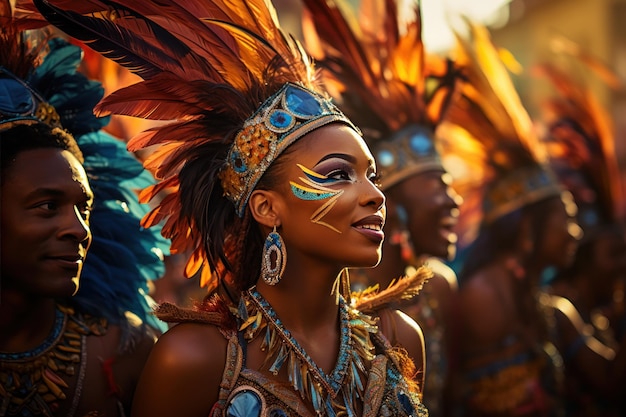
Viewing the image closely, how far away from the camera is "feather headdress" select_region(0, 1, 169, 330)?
3482 mm

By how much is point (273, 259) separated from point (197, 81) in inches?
29.4

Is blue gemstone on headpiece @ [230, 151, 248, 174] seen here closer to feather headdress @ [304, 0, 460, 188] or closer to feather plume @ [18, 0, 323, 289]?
feather plume @ [18, 0, 323, 289]

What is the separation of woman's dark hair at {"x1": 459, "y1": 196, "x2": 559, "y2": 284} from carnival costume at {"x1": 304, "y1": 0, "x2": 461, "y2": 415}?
1.29 metres

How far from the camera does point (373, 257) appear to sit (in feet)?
10.5

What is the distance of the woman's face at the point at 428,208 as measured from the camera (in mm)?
5645

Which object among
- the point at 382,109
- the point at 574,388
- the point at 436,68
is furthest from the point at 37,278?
the point at 574,388

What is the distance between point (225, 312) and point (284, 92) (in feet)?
2.83

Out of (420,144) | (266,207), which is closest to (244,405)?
(266,207)

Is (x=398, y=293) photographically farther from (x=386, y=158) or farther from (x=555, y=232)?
(x=555, y=232)

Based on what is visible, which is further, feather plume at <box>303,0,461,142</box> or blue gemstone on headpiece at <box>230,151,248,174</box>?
feather plume at <box>303,0,461,142</box>

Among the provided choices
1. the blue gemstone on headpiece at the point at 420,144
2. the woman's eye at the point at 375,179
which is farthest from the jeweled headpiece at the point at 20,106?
the blue gemstone on headpiece at the point at 420,144

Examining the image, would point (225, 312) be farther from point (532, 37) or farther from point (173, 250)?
point (532, 37)

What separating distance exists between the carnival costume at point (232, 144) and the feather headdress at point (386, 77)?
50.2 inches

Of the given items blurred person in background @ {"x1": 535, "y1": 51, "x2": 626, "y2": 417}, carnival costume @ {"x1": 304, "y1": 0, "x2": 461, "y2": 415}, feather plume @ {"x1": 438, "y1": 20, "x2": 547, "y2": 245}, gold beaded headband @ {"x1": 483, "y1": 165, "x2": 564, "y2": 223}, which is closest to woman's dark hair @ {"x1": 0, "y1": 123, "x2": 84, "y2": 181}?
carnival costume @ {"x1": 304, "y1": 0, "x2": 461, "y2": 415}
